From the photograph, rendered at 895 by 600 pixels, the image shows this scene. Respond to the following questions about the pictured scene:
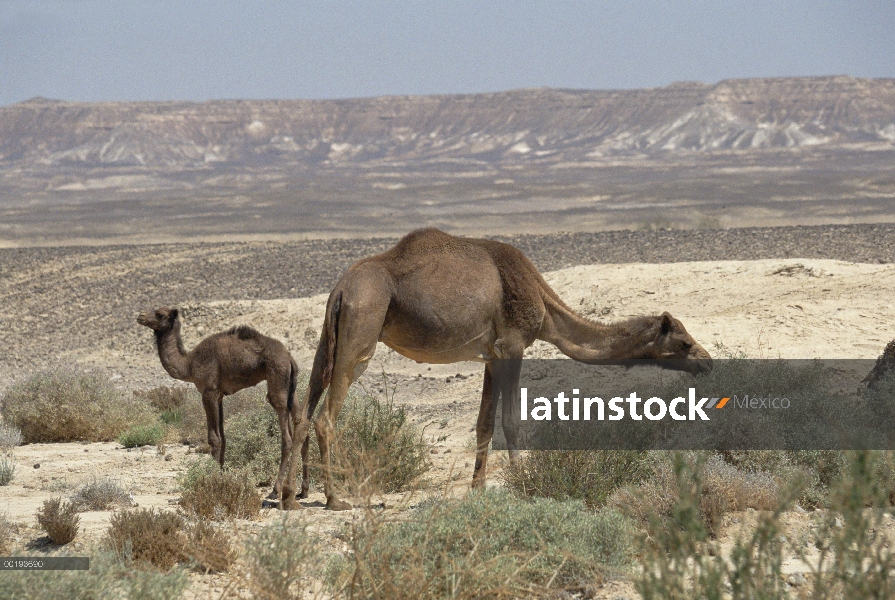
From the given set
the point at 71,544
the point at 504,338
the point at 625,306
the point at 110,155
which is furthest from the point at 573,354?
the point at 110,155

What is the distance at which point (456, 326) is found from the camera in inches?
360

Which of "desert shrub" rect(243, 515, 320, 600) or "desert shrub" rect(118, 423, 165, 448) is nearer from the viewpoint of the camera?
"desert shrub" rect(243, 515, 320, 600)

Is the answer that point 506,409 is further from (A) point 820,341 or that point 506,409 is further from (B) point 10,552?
(A) point 820,341

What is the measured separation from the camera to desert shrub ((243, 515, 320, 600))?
231 inches

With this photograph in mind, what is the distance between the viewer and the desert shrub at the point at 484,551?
6004 mm

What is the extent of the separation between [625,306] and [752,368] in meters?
7.77

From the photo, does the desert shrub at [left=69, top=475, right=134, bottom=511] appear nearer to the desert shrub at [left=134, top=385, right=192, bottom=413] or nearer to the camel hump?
the camel hump

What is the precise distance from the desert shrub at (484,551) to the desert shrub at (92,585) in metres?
0.94

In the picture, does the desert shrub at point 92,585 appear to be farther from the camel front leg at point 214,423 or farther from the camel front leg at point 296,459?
the camel front leg at point 214,423

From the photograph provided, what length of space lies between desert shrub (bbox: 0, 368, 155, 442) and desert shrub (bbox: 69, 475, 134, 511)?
5389 millimetres

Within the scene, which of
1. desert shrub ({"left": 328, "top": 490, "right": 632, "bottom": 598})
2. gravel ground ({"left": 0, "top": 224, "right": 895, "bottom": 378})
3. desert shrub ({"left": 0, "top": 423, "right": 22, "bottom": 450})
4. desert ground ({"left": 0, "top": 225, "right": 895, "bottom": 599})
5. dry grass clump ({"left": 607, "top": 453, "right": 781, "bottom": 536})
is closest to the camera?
desert shrub ({"left": 328, "top": 490, "right": 632, "bottom": 598})

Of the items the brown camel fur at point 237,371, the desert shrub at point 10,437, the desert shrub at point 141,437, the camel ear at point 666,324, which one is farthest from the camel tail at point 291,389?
the desert shrub at point 10,437

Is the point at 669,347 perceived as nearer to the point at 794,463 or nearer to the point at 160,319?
the point at 794,463

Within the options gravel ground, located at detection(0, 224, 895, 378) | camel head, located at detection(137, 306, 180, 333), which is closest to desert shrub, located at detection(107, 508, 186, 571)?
camel head, located at detection(137, 306, 180, 333)
